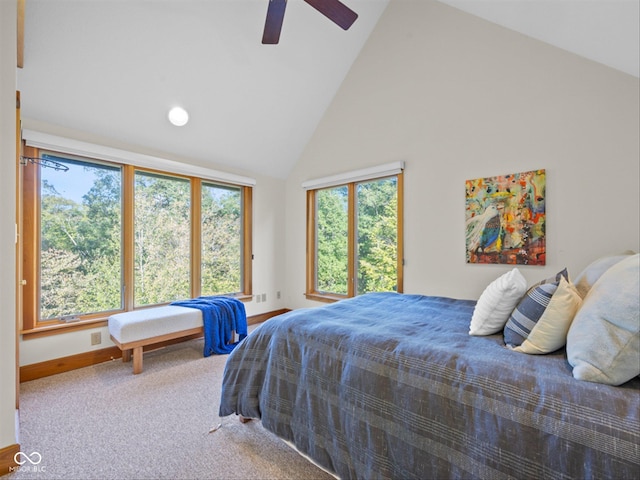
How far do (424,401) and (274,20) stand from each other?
2.47 metres

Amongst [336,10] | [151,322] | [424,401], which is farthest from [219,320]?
[336,10]

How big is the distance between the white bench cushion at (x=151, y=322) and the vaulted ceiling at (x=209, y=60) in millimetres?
1789

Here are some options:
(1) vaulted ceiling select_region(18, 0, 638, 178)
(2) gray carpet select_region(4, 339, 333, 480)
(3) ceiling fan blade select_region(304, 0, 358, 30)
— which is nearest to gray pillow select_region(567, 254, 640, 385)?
(2) gray carpet select_region(4, 339, 333, 480)

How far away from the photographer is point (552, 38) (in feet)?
7.38

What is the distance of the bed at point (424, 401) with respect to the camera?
87 centimetres

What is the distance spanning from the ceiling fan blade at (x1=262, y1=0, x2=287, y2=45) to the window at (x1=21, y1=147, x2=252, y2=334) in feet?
6.63

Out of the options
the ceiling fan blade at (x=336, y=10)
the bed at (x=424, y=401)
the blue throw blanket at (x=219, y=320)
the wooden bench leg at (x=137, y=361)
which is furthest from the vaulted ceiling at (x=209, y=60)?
the wooden bench leg at (x=137, y=361)

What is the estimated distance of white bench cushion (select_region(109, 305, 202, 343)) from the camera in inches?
104

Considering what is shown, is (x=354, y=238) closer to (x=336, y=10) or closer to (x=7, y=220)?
(x=336, y=10)

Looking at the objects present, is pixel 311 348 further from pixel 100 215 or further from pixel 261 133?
pixel 261 133

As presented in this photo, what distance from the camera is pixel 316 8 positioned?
2049 millimetres

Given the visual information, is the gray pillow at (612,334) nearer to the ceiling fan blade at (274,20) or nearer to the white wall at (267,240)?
the ceiling fan blade at (274,20)

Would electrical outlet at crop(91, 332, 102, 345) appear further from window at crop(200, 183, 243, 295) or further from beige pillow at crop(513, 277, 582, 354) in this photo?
beige pillow at crop(513, 277, 582, 354)

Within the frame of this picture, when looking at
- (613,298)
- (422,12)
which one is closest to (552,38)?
(422,12)
